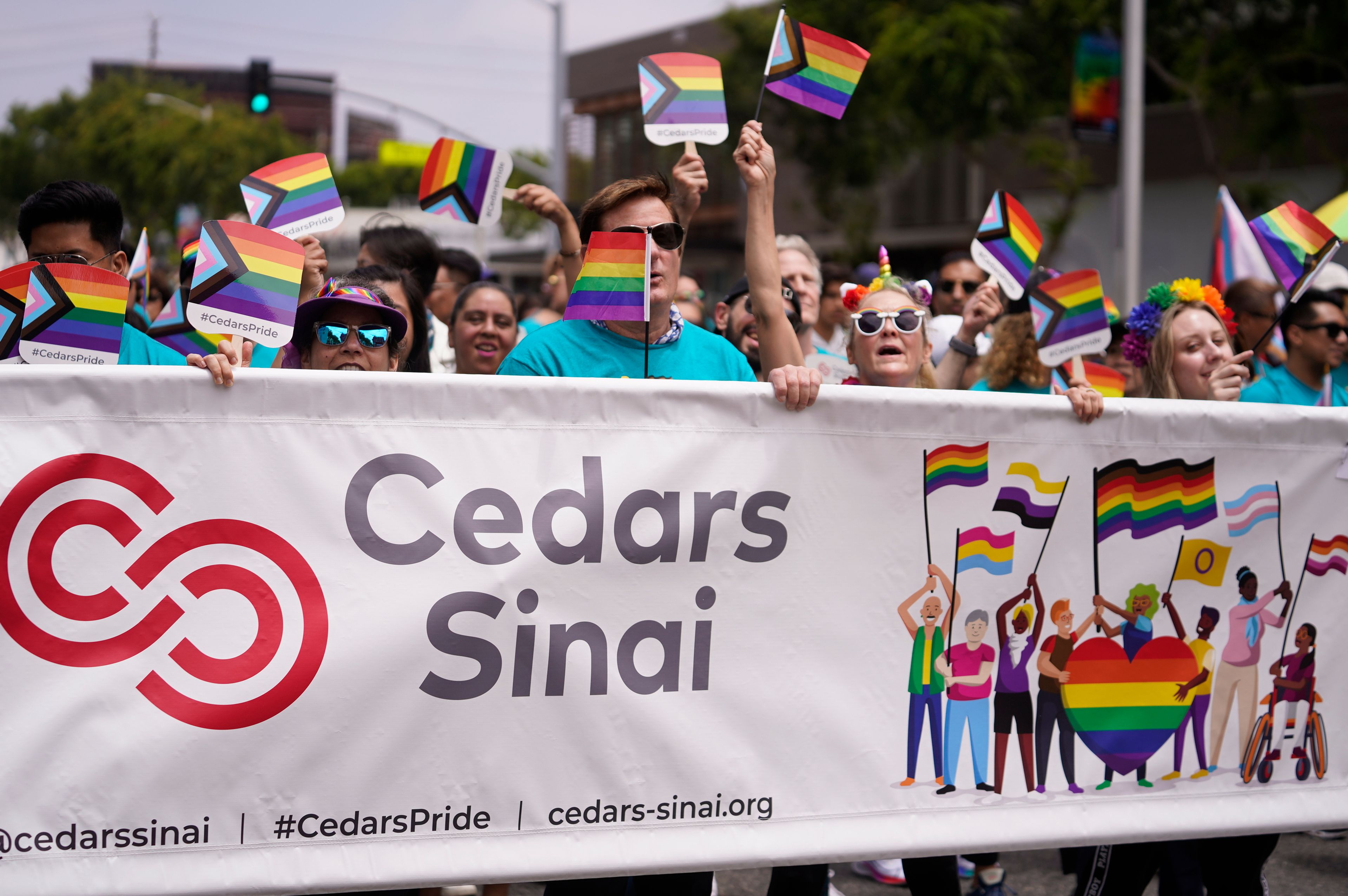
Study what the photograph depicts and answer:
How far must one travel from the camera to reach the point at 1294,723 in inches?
126

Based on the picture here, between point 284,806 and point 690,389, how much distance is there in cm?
124

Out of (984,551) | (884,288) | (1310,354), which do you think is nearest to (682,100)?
(884,288)

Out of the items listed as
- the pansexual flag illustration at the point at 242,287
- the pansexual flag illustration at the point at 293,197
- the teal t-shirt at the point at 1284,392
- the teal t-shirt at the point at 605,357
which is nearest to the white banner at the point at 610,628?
the pansexual flag illustration at the point at 242,287

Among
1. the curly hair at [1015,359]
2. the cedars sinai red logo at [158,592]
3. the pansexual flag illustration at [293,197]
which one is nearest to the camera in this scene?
the cedars sinai red logo at [158,592]

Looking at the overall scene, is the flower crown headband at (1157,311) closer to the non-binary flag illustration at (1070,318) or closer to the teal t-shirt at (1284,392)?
the non-binary flag illustration at (1070,318)

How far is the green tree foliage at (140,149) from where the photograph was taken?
140ft

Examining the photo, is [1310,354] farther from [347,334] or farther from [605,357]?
[347,334]

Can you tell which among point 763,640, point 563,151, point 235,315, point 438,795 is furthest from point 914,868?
point 563,151

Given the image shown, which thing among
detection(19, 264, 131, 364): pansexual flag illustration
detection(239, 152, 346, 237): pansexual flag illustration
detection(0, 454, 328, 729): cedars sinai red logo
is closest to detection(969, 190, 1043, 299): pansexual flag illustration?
detection(239, 152, 346, 237): pansexual flag illustration

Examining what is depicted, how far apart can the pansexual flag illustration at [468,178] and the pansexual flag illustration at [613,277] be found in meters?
1.09

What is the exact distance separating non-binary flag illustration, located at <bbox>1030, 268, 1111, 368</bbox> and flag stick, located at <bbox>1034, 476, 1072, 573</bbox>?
0.59 metres

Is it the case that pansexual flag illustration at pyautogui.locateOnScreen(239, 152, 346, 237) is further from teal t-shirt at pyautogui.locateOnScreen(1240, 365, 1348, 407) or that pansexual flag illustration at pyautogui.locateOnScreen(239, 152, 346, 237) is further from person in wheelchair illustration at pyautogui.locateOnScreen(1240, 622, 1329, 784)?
teal t-shirt at pyautogui.locateOnScreen(1240, 365, 1348, 407)

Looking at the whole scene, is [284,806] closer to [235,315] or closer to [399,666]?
[399,666]

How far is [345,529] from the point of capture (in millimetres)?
2629
